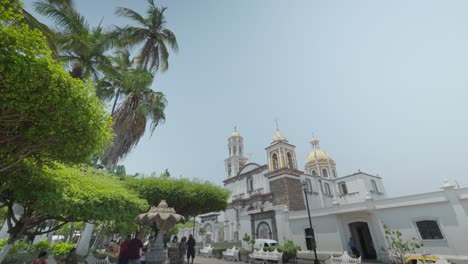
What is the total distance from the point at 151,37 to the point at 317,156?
44.7 meters

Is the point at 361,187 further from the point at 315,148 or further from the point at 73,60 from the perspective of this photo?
the point at 73,60

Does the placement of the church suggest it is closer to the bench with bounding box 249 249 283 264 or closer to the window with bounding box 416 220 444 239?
the window with bounding box 416 220 444 239

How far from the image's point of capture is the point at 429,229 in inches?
573

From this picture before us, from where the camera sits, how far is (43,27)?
8.53 meters

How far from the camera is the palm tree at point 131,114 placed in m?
14.0

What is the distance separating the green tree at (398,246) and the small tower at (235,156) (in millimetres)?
25507

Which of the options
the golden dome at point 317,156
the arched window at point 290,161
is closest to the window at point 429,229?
the arched window at point 290,161

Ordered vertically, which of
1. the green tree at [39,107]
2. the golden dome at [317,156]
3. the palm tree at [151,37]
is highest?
the golden dome at [317,156]

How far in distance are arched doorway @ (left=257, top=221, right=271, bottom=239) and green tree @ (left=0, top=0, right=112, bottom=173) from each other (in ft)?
71.3

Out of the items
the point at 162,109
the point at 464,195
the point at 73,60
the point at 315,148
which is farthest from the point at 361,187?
the point at 73,60

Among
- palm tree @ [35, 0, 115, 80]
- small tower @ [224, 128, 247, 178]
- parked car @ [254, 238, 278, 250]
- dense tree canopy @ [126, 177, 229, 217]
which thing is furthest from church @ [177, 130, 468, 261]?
palm tree @ [35, 0, 115, 80]

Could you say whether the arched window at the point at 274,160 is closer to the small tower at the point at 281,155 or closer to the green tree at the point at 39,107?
the small tower at the point at 281,155

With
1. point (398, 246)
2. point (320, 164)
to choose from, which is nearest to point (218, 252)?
point (398, 246)

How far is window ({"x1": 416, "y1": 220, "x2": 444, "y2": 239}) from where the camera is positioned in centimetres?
1420
